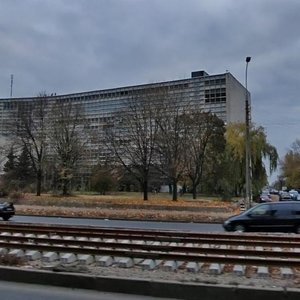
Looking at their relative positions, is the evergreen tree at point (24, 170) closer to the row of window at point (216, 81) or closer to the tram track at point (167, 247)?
the row of window at point (216, 81)

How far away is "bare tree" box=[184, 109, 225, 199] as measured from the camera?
45344 millimetres

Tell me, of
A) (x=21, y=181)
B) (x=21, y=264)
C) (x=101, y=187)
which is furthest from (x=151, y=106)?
(x=21, y=264)

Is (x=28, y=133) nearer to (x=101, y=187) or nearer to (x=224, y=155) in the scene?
(x=101, y=187)

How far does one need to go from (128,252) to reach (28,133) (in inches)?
1904

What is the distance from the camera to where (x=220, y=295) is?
22.0 feet

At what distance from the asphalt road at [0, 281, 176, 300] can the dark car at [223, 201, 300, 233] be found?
41.5ft

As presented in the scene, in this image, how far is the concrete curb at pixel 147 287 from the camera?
6594mm

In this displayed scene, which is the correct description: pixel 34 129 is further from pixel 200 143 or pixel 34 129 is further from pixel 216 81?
pixel 216 81

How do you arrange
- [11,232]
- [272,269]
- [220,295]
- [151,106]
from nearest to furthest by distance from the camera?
[220,295]
[272,269]
[11,232]
[151,106]

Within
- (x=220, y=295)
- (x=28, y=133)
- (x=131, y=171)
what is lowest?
(x=220, y=295)

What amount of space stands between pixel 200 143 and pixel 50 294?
41154 millimetres

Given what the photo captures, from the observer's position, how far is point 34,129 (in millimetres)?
56062

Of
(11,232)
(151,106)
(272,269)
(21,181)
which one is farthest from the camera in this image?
(21,181)

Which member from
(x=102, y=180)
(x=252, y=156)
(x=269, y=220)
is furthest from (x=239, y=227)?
(x=102, y=180)
